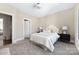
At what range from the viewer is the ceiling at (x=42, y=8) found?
1739 millimetres

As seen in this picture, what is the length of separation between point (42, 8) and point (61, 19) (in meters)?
0.60

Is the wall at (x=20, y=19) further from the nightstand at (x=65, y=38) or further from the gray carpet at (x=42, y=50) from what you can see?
the nightstand at (x=65, y=38)

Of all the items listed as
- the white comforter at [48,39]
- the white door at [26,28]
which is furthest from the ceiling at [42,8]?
the white comforter at [48,39]

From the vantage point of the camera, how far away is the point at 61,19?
1897 mm

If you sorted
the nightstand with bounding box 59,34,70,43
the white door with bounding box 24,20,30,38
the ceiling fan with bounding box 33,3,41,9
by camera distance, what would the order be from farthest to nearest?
the white door with bounding box 24,20,30,38
the nightstand with bounding box 59,34,70,43
the ceiling fan with bounding box 33,3,41,9

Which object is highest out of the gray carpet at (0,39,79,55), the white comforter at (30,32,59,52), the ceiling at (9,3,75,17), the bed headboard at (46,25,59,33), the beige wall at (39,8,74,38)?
the ceiling at (9,3,75,17)

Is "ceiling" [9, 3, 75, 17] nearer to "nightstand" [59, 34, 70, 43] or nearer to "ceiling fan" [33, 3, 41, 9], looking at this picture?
"ceiling fan" [33, 3, 41, 9]

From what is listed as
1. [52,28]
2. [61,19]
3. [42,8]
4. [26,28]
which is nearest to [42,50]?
[52,28]

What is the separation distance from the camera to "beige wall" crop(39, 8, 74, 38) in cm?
178

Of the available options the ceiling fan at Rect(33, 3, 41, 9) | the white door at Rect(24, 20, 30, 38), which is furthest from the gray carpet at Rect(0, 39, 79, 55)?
the ceiling fan at Rect(33, 3, 41, 9)

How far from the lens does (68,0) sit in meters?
1.70

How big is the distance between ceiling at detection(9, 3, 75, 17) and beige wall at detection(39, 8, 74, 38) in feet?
0.34

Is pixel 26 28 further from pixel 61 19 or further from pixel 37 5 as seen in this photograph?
pixel 61 19
